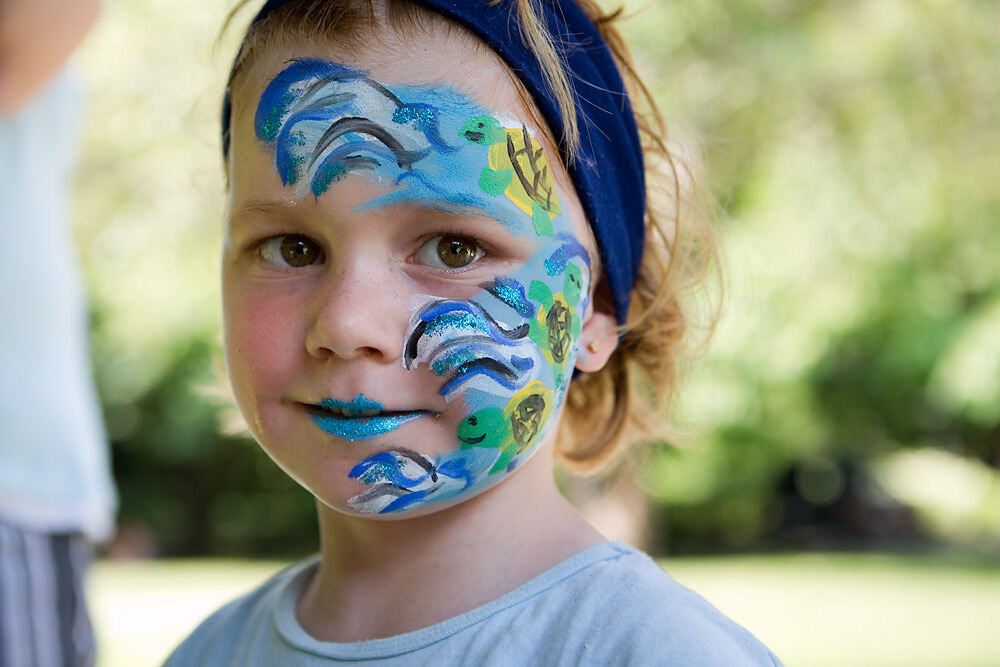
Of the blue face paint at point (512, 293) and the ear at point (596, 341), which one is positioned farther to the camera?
the ear at point (596, 341)

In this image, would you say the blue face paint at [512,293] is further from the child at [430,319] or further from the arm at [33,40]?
the arm at [33,40]

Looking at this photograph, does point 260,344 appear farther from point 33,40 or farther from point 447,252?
point 33,40

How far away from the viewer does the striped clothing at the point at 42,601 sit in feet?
8.64

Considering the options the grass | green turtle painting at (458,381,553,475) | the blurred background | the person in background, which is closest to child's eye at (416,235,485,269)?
green turtle painting at (458,381,553,475)

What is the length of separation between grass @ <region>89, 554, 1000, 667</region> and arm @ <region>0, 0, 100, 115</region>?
3.82m

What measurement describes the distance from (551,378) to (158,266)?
720 cm

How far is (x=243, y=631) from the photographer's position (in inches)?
74.0

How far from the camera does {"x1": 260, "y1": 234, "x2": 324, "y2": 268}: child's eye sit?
5.19 ft

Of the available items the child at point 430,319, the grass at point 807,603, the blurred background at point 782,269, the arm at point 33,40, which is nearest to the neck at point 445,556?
the child at point 430,319

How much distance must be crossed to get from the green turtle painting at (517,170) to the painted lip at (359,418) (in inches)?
13.3

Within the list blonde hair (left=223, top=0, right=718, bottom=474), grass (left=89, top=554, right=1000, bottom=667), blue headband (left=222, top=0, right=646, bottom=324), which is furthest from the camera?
grass (left=89, top=554, right=1000, bottom=667)

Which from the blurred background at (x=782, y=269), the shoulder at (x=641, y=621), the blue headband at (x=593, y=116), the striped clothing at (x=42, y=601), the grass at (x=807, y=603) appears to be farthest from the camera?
the grass at (x=807, y=603)

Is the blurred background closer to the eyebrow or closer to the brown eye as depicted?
the eyebrow

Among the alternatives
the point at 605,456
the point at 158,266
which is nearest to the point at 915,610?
the point at 158,266
